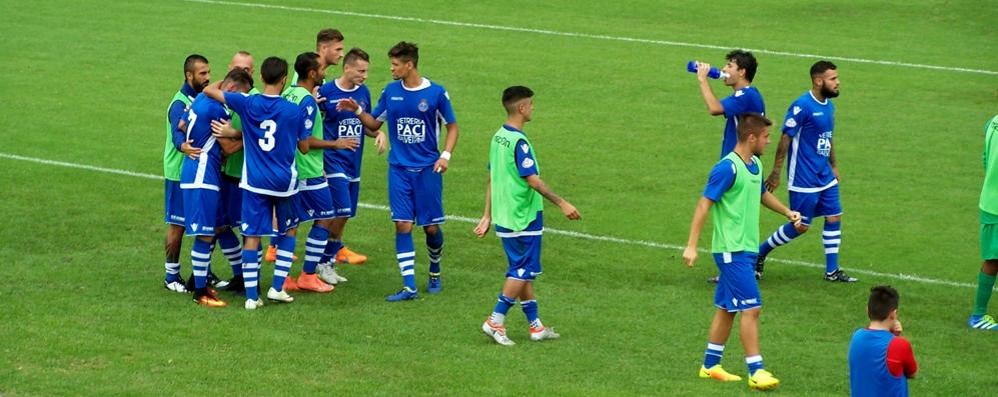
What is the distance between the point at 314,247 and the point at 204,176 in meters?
1.39

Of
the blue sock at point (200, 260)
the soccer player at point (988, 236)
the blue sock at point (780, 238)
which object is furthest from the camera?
the blue sock at point (780, 238)

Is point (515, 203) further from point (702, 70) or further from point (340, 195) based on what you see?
point (702, 70)

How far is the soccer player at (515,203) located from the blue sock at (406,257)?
5.12 feet

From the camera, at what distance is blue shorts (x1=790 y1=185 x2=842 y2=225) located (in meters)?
15.3

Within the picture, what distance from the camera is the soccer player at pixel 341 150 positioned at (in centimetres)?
1447

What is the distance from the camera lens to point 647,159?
21094mm

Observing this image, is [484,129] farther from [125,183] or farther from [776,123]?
[125,183]

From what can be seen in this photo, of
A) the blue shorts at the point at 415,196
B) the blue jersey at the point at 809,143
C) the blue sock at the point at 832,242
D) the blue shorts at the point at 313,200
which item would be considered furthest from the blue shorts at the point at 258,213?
the blue sock at the point at 832,242

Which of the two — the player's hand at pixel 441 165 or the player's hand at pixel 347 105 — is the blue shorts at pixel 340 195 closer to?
the player's hand at pixel 347 105

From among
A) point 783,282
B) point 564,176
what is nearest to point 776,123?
point 564,176

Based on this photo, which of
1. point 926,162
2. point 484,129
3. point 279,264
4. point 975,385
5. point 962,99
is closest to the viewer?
point 975,385

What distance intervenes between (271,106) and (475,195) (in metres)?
6.24

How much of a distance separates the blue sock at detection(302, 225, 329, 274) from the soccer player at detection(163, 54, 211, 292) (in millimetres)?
1191

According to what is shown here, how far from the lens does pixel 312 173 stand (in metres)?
14.1
